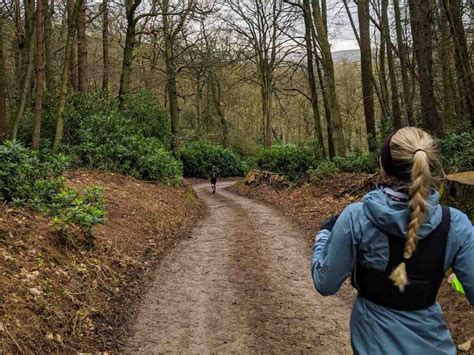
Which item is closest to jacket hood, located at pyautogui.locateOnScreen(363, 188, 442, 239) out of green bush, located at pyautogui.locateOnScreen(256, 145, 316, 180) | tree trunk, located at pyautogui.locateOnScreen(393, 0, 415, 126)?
tree trunk, located at pyautogui.locateOnScreen(393, 0, 415, 126)

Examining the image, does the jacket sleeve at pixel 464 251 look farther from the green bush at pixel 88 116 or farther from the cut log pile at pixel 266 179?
the cut log pile at pixel 266 179

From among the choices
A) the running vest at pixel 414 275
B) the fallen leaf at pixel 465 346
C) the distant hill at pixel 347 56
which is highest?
the distant hill at pixel 347 56

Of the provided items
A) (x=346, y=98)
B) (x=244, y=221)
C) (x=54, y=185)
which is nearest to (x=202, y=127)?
(x=346, y=98)

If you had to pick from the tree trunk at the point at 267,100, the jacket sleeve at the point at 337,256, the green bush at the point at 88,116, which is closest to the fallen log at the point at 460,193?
the jacket sleeve at the point at 337,256

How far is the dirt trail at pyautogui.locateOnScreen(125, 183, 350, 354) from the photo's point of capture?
15.8ft

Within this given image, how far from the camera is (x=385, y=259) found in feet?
6.49

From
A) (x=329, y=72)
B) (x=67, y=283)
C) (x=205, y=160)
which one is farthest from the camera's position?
(x=205, y=160)

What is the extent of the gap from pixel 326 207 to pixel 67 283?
8.71 metres

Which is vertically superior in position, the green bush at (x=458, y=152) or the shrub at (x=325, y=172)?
the green bush at (x=458, y=152)

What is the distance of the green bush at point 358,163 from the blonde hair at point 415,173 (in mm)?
13958

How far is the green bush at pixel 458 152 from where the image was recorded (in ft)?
29.8

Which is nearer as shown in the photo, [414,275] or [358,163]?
[414,275]

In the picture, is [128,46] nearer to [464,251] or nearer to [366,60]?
[366,60]

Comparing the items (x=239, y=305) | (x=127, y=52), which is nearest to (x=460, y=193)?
(x=239, y=305)
